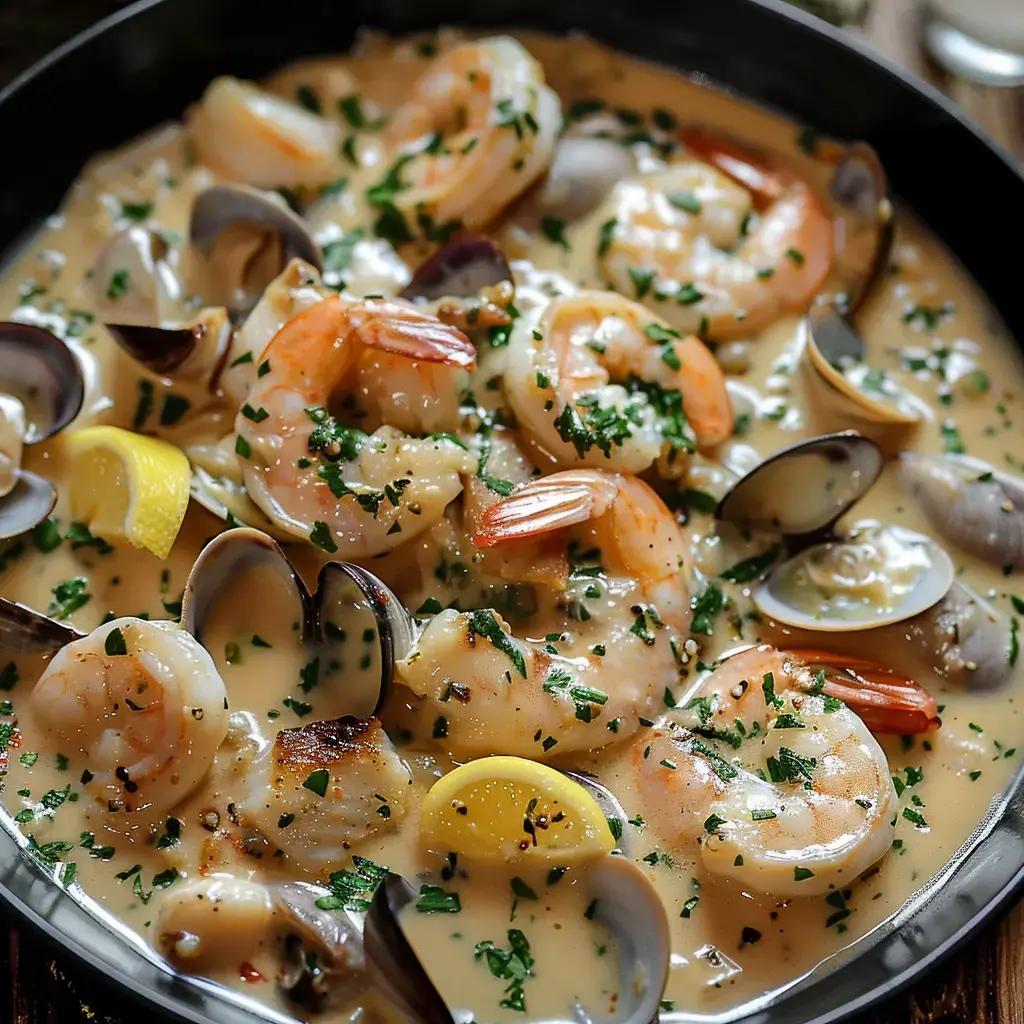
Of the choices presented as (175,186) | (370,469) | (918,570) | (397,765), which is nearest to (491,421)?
(370,469)

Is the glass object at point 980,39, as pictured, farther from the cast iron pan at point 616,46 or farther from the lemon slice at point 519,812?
the lemon slice at point 519,812

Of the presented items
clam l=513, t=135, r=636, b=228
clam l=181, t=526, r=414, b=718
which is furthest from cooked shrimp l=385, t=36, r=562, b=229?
clam l=181, t=526, r=414, b=718

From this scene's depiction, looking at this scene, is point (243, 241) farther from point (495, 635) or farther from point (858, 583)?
point (858, 583)

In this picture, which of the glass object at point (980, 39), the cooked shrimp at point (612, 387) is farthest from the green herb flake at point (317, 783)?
the glass object at point (980, 39)

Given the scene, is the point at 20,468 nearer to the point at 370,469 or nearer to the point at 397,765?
the point at 370,469

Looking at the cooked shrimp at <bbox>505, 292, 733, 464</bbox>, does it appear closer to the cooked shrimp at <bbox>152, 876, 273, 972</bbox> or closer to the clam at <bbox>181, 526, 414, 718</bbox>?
the clam at <bbox>181, 526, 414, 718</bbox>

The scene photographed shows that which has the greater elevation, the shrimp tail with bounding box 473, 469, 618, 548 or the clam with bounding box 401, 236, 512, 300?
the clam with bounding box 401, 236, 512, 300
